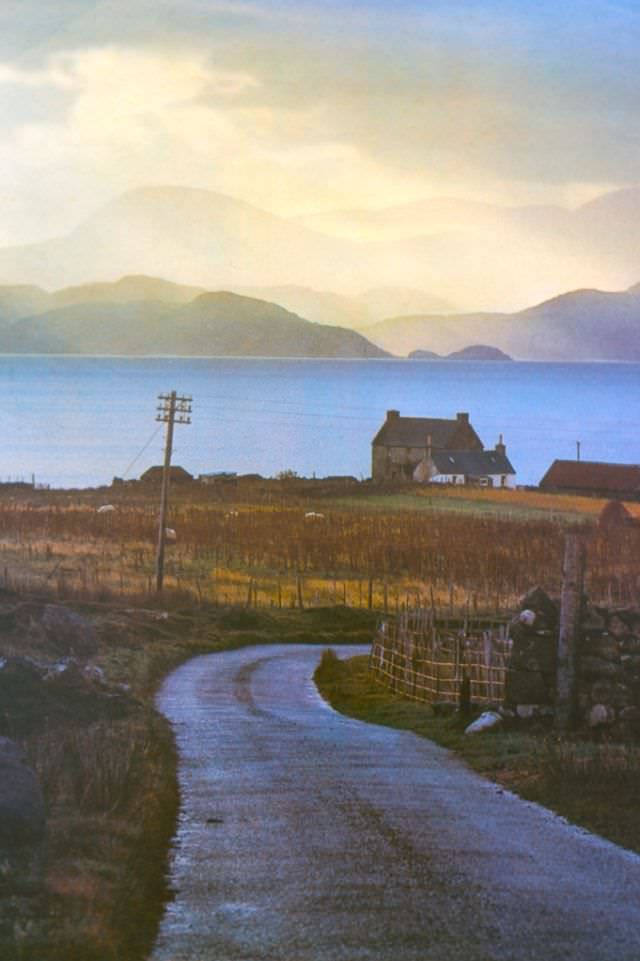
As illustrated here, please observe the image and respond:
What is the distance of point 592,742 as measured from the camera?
19859 mm

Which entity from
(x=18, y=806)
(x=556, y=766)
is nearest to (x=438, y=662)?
(x=556, y=766)

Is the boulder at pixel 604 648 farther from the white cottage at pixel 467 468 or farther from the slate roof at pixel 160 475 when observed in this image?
the white cottage at pixel 467 468

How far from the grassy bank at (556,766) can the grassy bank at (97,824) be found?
12.2 feet

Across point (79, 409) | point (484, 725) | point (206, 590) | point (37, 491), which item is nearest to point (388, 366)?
point (79, 409)

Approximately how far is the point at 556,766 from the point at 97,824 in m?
5.54

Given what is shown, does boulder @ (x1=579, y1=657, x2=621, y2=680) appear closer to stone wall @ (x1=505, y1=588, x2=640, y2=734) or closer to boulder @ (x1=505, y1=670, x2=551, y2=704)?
stone wall @ (x1=505, y1=588, x2=640, y2=734)

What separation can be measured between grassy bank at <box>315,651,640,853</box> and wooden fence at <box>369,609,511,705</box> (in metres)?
0.79

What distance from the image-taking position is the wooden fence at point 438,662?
2483 cm

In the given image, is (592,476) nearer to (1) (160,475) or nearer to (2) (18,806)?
(1) (160,475)

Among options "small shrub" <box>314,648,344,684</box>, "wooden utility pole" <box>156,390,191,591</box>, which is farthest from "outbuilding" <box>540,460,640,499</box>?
"small shrub" <box>314,648,344,684</box>

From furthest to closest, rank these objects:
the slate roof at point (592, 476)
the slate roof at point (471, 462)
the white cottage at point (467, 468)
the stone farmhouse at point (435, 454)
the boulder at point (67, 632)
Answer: the slate roof at point (471, 462)
the stone farmhouse at point (435, 454)
the white cottage at point (467, 468)
the slate roof at point (592, 476)
the boulder at point (67, 632)

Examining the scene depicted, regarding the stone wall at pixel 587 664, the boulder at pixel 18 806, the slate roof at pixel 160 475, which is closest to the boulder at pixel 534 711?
the stone wall at pixel 587 664

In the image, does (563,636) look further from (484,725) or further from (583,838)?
(583,838)

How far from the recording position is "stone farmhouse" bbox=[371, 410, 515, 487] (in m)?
96.0
